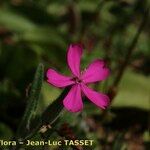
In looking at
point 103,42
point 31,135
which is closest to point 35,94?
point 31,135

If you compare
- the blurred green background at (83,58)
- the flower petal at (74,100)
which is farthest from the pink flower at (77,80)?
the blurred green background at (83,58)

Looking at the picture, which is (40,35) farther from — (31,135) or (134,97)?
(31,135)

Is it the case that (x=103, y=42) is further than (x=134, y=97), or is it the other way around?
(x=103, y=42)

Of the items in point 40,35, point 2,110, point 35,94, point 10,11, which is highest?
point 10,11

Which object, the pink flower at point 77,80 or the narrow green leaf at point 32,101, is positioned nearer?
the pink flower at point 77,80

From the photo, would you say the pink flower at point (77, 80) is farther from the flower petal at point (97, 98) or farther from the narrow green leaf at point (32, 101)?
the narrow green leaf at point (32, 101)

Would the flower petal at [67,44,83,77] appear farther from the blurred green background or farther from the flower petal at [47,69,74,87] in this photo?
the blurred green background

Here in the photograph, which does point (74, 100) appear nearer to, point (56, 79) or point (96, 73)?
point (56, 79)
